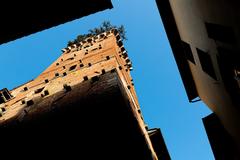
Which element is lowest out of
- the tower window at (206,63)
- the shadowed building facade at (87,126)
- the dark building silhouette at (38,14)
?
the tower window at (206,63)

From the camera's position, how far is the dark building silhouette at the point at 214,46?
6086mm

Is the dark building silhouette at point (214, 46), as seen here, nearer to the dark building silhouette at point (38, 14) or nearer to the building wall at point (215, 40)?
the building wall at point (215, 40)

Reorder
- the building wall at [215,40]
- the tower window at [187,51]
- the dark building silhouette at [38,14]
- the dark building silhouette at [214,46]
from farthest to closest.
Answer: the tower window at [187,51], the dark building silhouette at [214,46], the building wall at [215,40], the dark building silhouette at [38,14]

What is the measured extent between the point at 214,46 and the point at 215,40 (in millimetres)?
296

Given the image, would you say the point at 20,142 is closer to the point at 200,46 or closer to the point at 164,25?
the point at 200,46

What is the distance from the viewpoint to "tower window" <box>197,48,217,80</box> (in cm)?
902

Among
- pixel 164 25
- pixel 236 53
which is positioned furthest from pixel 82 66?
pixel 236 53

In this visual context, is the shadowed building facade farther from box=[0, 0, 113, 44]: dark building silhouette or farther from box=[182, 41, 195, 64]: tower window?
box=[182, 41, 195, 64]: tower window

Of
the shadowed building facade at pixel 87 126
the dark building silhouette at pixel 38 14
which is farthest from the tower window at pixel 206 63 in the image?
the dark building silhouette at pixel 38 14

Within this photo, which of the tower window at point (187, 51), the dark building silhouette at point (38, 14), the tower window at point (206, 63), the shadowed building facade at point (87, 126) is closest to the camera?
the dark building silhouette at point (38, 14)

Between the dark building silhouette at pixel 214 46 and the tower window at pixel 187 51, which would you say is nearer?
the dark building silhouette at pixel 214 46

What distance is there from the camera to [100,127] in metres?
5.19

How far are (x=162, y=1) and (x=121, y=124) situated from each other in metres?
7.37

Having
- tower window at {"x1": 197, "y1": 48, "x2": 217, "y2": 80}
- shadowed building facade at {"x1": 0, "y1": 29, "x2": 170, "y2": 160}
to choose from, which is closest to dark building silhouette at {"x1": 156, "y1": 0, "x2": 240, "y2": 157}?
tower window at {"x1": 197, "y1": 48, "x2": 217, "y2": 80}
